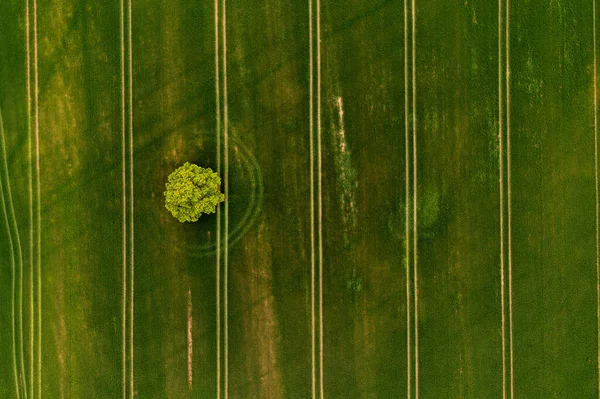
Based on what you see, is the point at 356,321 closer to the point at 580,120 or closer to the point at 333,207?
the point at 333,207

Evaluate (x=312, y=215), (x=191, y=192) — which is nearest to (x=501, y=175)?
(x=312, y=215)

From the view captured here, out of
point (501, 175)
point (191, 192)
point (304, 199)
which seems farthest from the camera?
Answer: point (501, 175)

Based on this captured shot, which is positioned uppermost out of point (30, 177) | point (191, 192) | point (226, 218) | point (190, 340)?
point (30, 177)

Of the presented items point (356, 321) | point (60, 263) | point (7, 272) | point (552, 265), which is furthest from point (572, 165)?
point (7, 272)

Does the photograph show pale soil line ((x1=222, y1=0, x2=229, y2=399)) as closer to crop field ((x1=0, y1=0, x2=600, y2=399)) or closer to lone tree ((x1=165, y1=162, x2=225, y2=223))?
crop field ((x1=0, y1=0, x2=600, y2=399))

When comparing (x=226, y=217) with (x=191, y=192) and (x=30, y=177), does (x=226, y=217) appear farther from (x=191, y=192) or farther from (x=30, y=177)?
(x=30, y=177)

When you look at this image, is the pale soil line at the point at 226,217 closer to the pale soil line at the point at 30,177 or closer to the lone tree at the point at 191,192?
the lone tree at the point at 191,192

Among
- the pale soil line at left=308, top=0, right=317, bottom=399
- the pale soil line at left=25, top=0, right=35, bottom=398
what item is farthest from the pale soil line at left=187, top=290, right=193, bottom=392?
the pale soil line at left=25, top=0, right=35, bottom=398

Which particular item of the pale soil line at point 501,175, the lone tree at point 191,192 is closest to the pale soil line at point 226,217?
the lone tree at point 191,192
